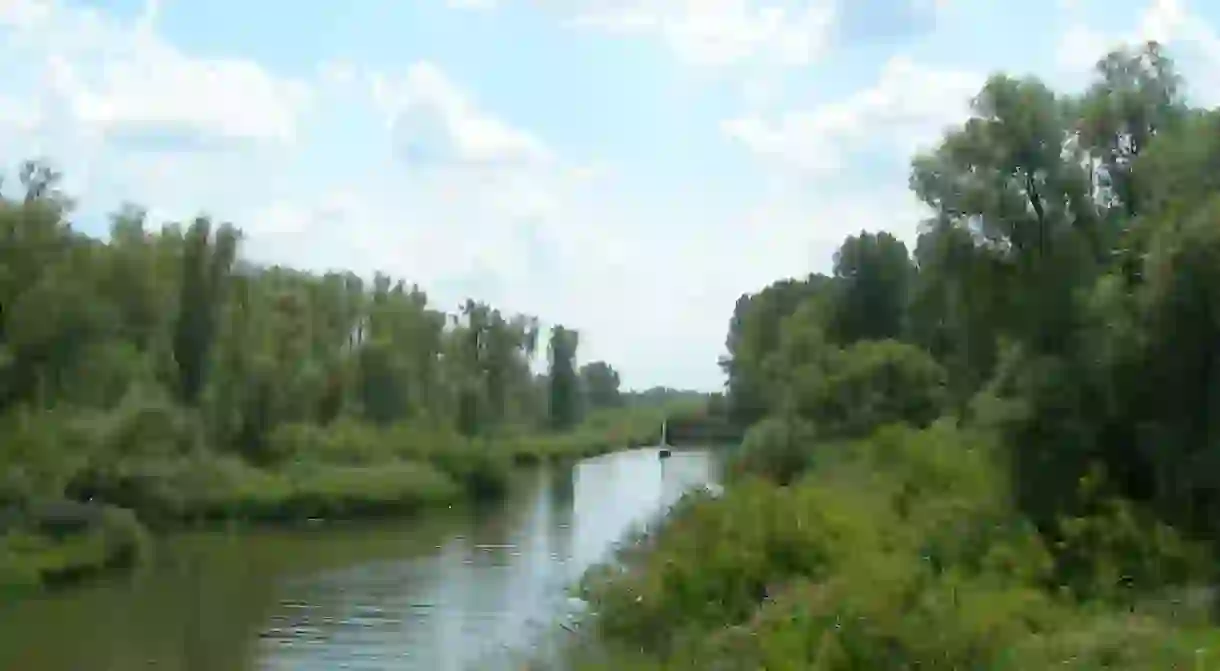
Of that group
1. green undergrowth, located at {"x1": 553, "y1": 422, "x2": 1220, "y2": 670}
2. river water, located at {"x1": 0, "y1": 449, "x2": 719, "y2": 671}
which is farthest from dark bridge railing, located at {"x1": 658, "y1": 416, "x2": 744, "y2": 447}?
green undergrowth, located at {"x1": 553, "y1": 422, "x2": 1220, "y2": 670}

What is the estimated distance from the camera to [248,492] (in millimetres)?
56156

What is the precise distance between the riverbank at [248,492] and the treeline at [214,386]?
94mm

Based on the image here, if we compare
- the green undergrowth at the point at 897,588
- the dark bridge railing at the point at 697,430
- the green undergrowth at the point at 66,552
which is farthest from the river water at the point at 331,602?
the dark bridge railing at the point at 697,430

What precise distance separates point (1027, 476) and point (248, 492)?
36263mm

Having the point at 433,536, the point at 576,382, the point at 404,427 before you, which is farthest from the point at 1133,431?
the point at 576,382

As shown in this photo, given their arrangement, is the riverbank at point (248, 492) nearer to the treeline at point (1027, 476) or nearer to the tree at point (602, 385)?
the treeline at point (1027, 476)

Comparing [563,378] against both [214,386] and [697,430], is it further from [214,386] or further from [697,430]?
[214,386]

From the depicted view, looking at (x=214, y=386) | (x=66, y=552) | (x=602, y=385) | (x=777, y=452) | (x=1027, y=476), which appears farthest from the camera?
(x=602, y=385)

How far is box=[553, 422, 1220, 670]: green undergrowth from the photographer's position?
14.0 meters

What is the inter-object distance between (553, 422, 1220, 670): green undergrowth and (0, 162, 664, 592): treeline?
2103 cm

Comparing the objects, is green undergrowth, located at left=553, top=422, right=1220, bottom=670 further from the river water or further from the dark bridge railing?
the dark bridge railing

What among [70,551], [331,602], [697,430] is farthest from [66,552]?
[697,430]

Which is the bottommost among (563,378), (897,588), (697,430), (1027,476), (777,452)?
(897,588)

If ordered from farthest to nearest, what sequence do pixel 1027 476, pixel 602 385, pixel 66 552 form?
1. pixel 602 385
2. pixel 66 552
3. pixel 1027 476
